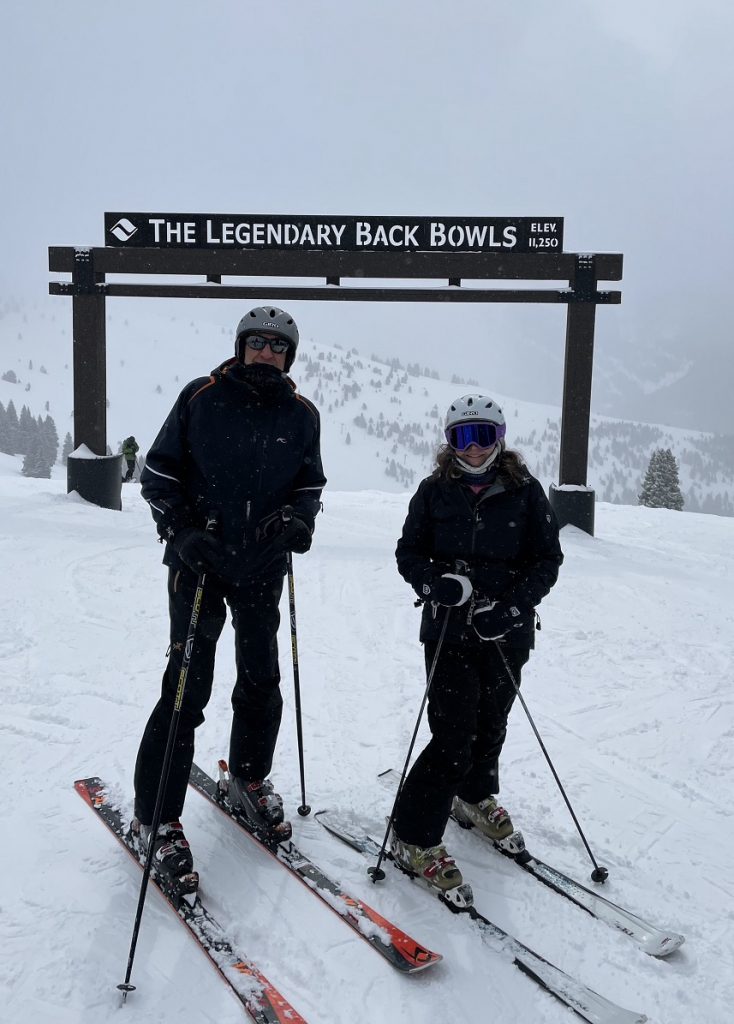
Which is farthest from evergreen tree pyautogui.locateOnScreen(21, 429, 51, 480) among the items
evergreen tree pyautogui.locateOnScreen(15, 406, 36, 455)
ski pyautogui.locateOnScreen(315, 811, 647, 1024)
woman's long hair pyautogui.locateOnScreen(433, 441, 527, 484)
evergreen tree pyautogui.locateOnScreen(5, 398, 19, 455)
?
ski pyautogui.locateOnScreen(315, 811, 647, 1024)

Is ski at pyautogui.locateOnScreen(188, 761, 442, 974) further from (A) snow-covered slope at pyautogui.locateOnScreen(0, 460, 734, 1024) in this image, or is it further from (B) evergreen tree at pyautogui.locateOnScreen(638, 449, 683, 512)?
(B) evergreen tree at pyautogui.locateOnScreen(638, 449, 683, 512)

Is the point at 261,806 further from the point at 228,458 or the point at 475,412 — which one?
the point at 475,412

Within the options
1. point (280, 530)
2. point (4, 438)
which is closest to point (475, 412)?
point (280, 530)

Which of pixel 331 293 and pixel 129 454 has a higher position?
pixel 331 293

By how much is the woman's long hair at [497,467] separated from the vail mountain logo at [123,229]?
950cm

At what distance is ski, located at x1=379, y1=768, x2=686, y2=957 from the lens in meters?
2.95

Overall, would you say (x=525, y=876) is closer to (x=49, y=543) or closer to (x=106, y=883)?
(x=106, y=883)

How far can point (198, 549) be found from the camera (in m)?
3.14

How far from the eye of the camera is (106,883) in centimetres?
317

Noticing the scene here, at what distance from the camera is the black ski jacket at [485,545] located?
330 centimetres

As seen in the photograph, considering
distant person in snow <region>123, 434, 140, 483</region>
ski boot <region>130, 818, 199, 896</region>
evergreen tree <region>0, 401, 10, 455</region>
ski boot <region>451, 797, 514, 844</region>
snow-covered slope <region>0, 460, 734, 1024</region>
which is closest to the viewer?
snow-covered slope <region>0, 460, 734, 1024</region>

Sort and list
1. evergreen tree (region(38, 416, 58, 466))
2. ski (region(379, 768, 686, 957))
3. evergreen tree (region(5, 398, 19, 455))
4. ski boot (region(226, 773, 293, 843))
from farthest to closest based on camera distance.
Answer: evergreen tree (region(5, 398, 19, 455)) < evergreen tree (region(38, 416, 58, 466)) < ski boot (region(226, 773, 293, 843)) < ski (region(379, 768, 686, 957))

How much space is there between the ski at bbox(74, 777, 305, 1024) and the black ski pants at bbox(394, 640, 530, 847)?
0.92 m

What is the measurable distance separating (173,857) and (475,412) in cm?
238
